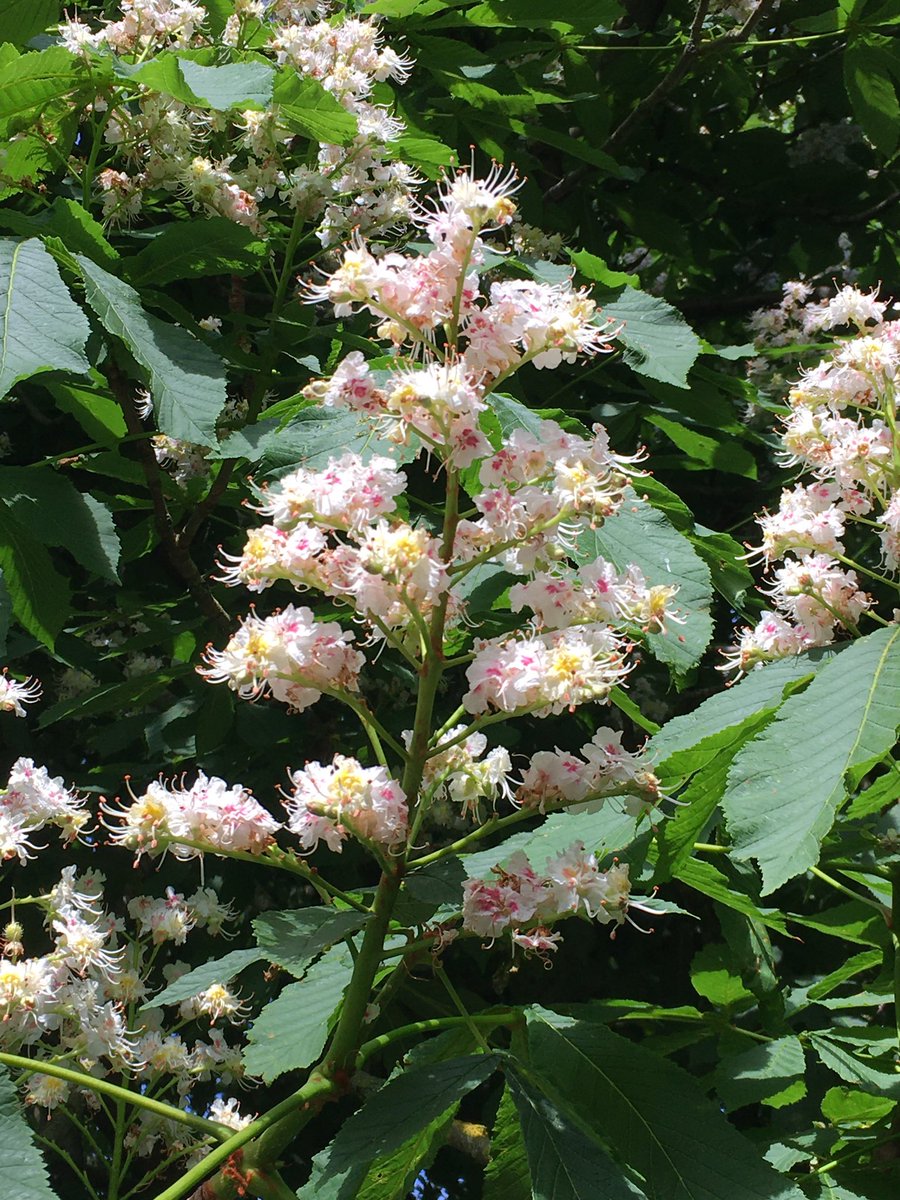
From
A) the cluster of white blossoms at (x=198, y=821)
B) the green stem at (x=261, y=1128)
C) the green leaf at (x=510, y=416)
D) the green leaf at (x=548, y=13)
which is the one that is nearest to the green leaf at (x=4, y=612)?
the cluster of white blossoms at (x=198, y=821)

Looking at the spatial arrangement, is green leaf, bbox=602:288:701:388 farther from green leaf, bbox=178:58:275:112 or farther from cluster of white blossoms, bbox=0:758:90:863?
cluster of white blossoms, bbox=0:758:90:863

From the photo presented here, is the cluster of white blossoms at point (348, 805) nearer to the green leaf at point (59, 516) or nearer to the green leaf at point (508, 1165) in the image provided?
the green leaf at point (508, 1165)

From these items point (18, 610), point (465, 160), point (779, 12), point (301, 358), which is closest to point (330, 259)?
point (301, 358)

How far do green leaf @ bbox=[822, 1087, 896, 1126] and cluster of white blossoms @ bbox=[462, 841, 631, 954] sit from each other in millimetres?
824

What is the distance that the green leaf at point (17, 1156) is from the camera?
1.29 metres

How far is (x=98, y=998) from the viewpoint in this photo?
2205mm

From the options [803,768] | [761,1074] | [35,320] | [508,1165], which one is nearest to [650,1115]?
[508,1165]

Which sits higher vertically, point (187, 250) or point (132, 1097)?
point (187, 250)

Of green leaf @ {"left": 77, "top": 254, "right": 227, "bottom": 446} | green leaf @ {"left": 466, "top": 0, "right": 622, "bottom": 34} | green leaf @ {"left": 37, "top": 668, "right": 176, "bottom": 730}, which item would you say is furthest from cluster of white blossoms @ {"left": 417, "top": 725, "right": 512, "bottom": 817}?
green leaf @ {"left": 466, "top": 0, "right": 622, "bottom": 34}

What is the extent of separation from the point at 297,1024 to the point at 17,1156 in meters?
0.35

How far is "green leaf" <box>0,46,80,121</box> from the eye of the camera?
2.02m

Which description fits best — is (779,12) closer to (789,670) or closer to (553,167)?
(553,167)

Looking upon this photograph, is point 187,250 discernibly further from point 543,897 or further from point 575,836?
point 543,897

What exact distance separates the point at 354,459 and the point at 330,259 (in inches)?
63.8
